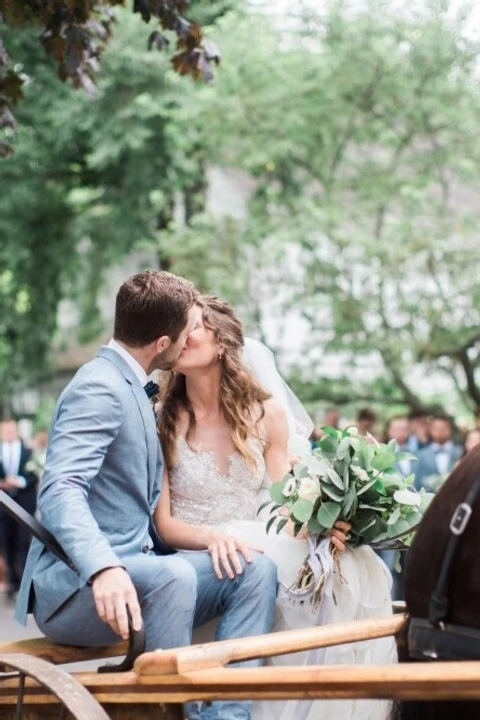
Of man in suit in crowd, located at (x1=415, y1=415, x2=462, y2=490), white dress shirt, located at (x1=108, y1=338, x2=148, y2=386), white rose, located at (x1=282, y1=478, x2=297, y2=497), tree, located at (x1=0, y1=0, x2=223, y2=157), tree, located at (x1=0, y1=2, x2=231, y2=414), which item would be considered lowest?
man in suit in crowd, located at (x1=415, y1=415, x2=462, y2=490)

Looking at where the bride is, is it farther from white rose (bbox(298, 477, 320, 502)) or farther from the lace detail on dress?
white rose (bbox(298, 477, 320, 502))

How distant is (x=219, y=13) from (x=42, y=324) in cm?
629

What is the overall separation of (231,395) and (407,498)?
37.0 inches

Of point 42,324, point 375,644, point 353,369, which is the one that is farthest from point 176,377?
point 42,324

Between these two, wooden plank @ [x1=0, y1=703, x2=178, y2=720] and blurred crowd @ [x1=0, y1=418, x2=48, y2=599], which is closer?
wooden plank @ [x1=0, y1=703, x2=178, y2=720]

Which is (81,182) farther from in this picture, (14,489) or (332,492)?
(332,492)

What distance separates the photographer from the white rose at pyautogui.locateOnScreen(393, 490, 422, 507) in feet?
15.8

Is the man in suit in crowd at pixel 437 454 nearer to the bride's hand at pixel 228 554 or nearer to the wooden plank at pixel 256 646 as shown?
the bride's hand at pixel 228 554

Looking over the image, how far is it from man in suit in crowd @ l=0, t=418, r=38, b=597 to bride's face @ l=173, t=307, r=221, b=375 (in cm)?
1208

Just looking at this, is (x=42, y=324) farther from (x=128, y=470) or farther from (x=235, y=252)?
(x=128, y=470)

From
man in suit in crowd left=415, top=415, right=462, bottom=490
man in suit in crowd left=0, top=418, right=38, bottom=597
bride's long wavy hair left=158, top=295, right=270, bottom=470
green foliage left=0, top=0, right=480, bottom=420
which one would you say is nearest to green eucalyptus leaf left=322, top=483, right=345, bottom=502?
bride's long wavy hair left=158, top=295, right=270, bottom=470

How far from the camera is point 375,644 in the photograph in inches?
196

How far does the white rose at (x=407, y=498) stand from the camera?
4812mm

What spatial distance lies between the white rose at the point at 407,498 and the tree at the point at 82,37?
2674 mm
